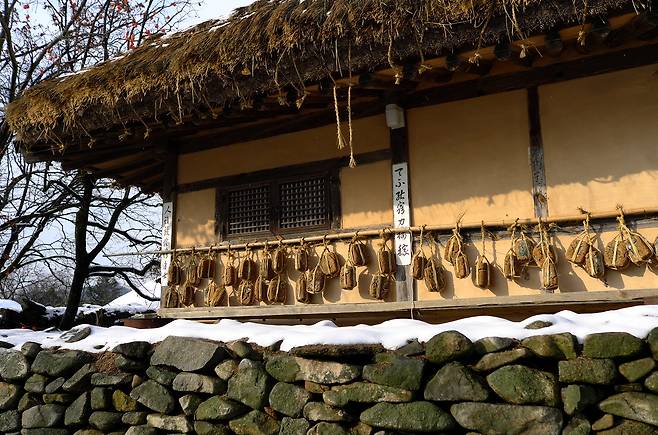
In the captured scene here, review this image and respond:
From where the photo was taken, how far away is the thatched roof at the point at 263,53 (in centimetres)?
375

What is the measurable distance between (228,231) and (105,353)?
1.74 metres

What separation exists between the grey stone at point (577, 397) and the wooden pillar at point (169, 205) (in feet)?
13.7

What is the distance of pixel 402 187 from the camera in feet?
16.3

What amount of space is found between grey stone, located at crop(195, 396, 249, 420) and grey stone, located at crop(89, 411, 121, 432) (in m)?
0.79

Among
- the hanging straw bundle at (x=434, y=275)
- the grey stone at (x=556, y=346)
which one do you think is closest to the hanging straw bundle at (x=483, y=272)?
the hanging straw bundle at (x=434, y=275)

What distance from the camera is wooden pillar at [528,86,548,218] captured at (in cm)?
451

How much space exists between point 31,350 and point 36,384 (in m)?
0.32

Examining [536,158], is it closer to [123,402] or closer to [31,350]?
[123,402]

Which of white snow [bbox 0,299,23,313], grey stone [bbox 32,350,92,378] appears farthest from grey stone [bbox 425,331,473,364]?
white snow [bbox 0,299,23,313]

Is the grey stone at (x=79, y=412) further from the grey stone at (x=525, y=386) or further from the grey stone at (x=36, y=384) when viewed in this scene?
the grey stone at (x=525, y=386)

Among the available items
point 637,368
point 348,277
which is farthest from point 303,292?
point 637,368

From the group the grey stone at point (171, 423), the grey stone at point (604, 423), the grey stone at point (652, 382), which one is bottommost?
the grey stone at point (171, 423)

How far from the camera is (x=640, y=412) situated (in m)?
3.02

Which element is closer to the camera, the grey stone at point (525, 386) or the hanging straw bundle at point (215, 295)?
the grey stone at point (525, 386)
